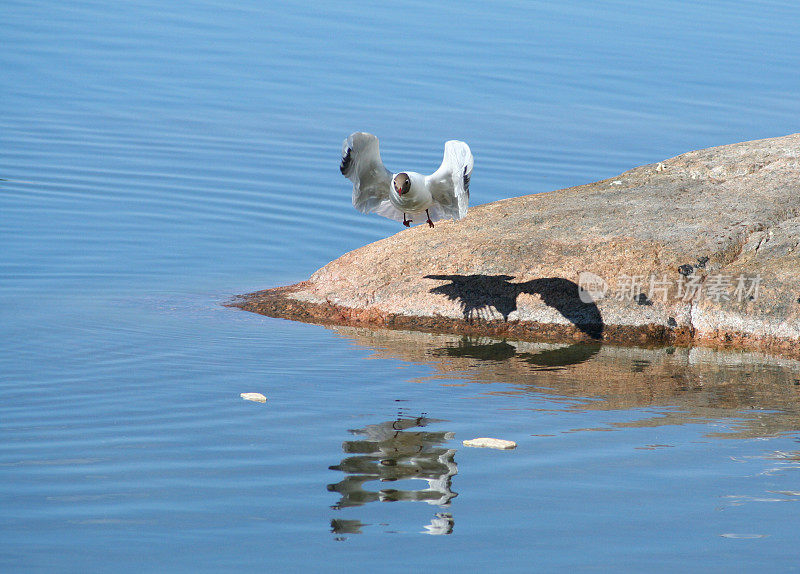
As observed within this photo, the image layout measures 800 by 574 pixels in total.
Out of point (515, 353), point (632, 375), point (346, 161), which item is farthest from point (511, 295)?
point (346, 161)

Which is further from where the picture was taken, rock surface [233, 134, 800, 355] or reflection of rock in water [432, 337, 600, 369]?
rock surface [233, 134, 800, 355]

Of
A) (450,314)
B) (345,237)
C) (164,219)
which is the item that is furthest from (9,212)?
(450,314)

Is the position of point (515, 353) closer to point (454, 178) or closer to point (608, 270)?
point (608, 270)

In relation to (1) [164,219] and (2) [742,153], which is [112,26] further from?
(2) [742,153]

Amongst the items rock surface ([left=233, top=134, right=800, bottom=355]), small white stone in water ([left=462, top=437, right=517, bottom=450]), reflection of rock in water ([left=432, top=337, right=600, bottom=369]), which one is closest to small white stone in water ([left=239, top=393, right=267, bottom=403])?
small white stone in water ([left=462, top=437, right=517, bottom=450])

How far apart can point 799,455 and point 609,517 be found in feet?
5.80

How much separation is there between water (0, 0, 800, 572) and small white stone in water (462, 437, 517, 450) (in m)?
0.10

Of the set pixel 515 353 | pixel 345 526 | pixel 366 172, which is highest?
pixel 366 172

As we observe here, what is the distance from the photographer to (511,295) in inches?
423

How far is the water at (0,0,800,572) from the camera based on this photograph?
6145mm

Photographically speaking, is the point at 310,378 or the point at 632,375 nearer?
the point at 310,378

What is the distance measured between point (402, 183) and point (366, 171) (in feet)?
2.13

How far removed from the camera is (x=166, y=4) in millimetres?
29328
